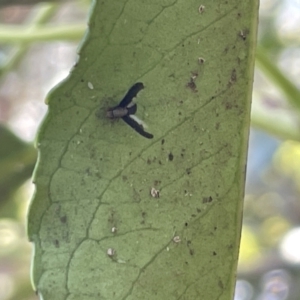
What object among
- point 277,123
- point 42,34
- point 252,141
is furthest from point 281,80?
point 252,141

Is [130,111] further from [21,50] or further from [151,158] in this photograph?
[21,50]

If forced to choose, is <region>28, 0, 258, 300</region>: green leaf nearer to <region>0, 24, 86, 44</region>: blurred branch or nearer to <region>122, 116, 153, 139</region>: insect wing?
<region>122, 116, 153, 139</region>: insect wing

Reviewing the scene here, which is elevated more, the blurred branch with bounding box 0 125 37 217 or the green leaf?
the blurred branch with bounding box 0 125 37 217

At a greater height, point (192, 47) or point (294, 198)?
point (294, 198)

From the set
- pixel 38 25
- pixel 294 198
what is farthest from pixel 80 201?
pixel 294 198

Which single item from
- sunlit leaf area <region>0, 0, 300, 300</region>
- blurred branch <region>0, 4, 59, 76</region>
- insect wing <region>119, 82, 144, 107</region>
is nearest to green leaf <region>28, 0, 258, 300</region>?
insect wing <region>119, 82, 144, 107</region>

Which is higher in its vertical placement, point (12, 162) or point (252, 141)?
point (252, 141)

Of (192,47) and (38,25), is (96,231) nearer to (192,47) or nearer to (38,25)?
(192,47)
